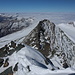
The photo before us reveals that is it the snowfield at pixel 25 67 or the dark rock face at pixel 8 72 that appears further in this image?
the dark rock face at pixel 8 72

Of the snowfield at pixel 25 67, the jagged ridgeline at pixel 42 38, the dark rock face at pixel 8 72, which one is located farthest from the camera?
the jagged ridgeline at pixel 42 38

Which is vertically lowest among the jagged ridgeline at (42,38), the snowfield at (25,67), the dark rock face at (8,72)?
the jagged ridgeline at (42,38)

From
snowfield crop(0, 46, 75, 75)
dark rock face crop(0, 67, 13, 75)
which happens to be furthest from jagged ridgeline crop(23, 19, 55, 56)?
dark rock face crop(0, 67, 13, 75)

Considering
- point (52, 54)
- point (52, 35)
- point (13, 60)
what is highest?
point (13, 60)

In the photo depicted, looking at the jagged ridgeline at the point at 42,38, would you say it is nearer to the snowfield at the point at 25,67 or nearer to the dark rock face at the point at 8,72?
the snowfield at the point at 25,67

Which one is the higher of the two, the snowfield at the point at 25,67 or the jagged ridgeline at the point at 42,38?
the snowfield at the point at 25,67

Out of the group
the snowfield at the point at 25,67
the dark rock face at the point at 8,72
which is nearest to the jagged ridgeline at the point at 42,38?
the snowfield at the point at 25,67

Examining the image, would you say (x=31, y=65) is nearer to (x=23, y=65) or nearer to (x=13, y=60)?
(x=23, y=65)

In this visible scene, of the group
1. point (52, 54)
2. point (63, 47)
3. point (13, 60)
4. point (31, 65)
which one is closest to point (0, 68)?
point (13, 60)

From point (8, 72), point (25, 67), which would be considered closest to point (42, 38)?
point (8, 72)
